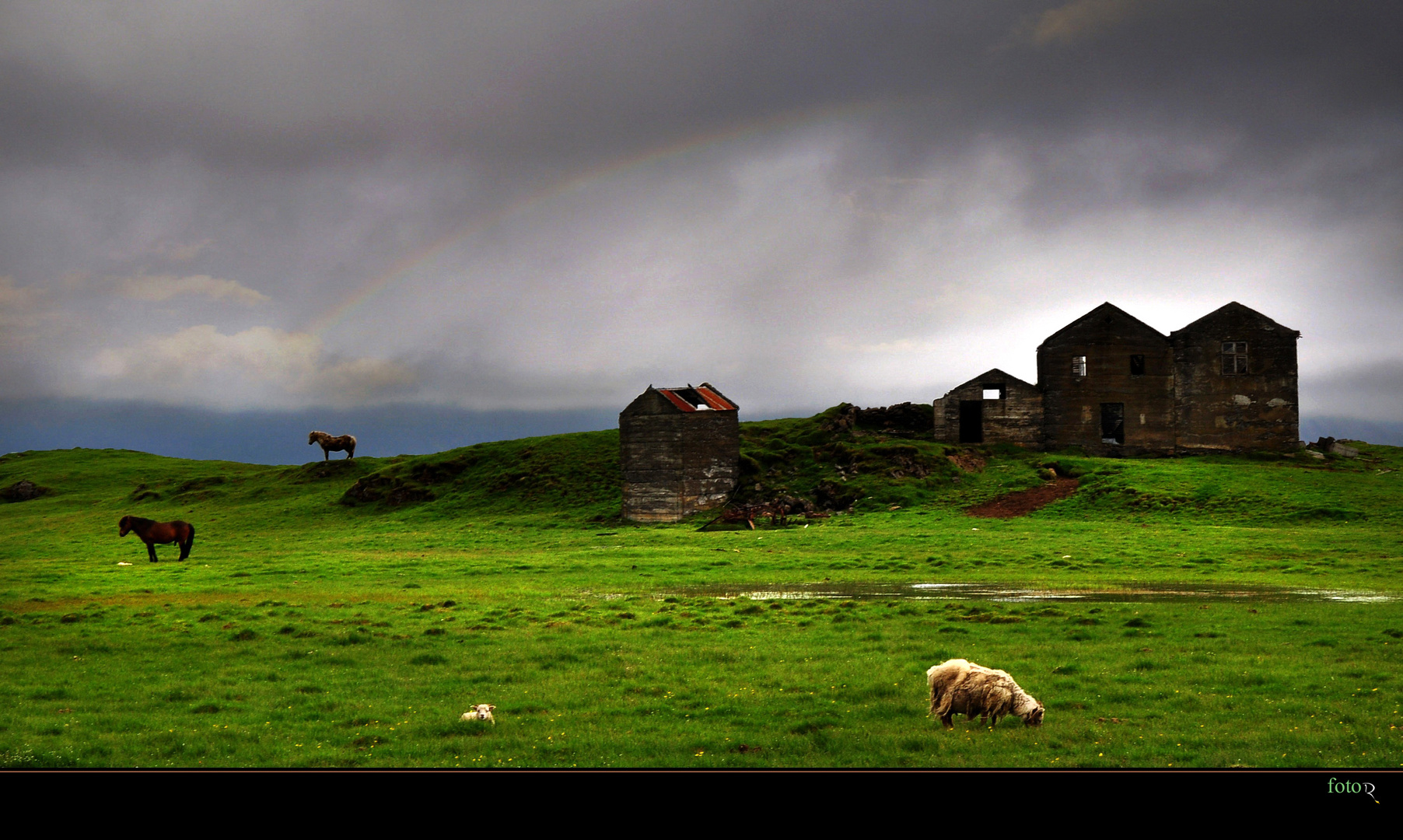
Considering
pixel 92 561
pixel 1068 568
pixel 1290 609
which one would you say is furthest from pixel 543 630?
pixel 92 561

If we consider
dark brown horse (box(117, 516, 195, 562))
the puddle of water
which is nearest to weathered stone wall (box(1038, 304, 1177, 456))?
the puddle of water

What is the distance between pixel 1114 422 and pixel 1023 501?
30.0 metres

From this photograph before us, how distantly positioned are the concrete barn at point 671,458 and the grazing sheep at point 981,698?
53463mm

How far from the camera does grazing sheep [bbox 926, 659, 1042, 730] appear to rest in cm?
1347

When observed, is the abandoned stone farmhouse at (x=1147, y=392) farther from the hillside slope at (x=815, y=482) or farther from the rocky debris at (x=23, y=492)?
the rocky debris at (x=23, y=492)

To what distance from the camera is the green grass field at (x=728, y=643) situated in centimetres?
1329

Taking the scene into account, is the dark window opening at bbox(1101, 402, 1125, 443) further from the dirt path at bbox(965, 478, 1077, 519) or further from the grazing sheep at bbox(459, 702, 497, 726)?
the grazing sheep at bbox(459, 702, 497, 726)

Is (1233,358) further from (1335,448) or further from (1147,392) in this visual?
(1335,448)

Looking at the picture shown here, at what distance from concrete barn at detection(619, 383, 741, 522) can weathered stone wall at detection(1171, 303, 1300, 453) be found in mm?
41319

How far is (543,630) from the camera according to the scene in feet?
78.7

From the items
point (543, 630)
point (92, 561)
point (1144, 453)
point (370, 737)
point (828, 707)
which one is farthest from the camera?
point (1144, 453)
